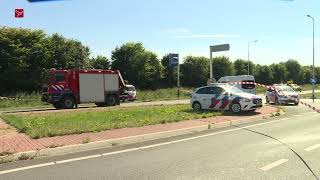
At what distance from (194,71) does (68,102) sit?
193 feet

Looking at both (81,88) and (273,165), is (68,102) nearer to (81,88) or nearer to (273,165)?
(81,88)

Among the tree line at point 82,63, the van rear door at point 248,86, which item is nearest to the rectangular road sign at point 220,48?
the van rear door at point 248,86

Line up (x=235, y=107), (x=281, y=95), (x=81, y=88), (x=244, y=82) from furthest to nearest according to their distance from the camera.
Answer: (x=281, y=95) < (x=244, y=82) < (x=81, y=88) < (x=235, y=107)

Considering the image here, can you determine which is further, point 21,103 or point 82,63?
point 82,63

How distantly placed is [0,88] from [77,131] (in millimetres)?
48136

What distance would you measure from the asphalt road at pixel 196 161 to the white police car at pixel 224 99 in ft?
31.7

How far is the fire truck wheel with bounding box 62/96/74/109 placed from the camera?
3275cm

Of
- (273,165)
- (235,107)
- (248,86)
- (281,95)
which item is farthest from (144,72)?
(273,165)

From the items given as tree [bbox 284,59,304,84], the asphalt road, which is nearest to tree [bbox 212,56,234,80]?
tree [bbox 284,59,304,84]

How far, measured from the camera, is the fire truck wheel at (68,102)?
32750 millimetres

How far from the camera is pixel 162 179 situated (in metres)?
8.69

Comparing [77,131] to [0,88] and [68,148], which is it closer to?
[68,148]

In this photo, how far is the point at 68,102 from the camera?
108 ft

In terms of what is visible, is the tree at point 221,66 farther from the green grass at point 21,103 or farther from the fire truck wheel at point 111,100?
the fire truck wheel at point 111,100
